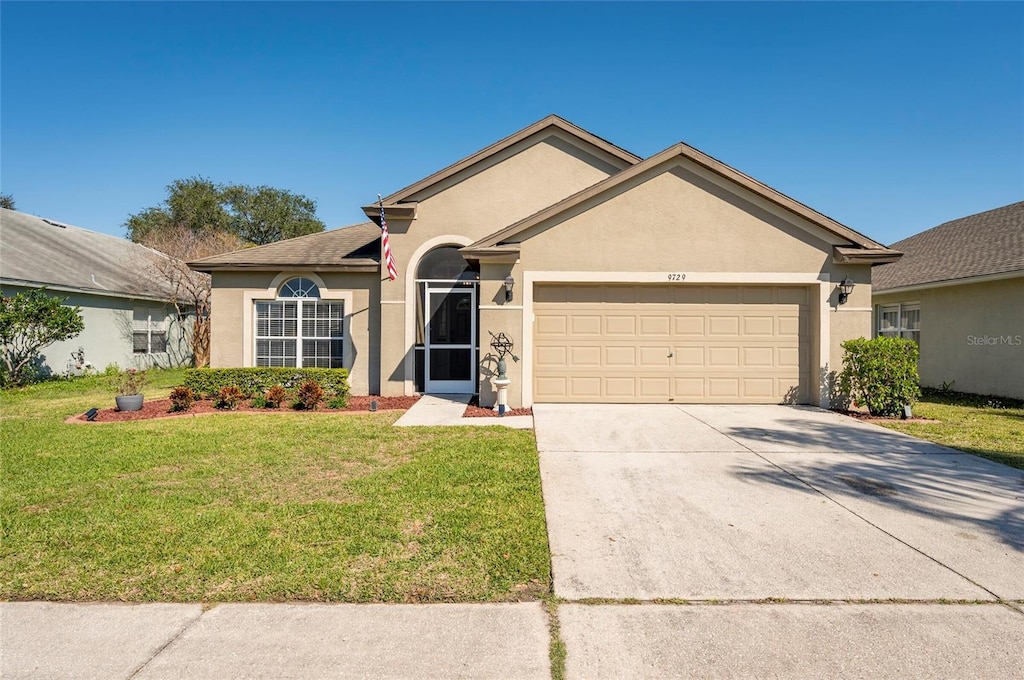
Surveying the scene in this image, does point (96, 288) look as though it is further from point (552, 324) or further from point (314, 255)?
point (552, 324)

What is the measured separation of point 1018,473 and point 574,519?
5725mm

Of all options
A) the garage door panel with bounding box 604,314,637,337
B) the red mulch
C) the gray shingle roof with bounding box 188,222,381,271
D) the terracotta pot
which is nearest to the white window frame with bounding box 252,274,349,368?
the gray shingle roof with bounding box 188,222,381,271

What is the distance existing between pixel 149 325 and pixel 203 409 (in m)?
11.2

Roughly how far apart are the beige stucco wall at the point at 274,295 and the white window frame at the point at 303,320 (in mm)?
107

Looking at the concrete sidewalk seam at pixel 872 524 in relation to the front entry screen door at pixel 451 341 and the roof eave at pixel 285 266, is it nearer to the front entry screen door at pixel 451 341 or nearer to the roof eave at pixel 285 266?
the front entry screen door at pixel 451 341

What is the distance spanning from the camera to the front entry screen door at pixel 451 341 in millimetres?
12961

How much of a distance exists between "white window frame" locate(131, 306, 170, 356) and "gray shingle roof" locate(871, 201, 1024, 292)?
24380mm

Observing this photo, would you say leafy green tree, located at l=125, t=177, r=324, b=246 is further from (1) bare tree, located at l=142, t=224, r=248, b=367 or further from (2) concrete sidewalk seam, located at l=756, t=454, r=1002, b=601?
(2) concrete sidewalk seam, located at l=756, t=454, r=1002, b=601

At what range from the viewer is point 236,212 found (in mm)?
43625

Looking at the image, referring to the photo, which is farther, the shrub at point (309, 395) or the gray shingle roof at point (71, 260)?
the gray shingle roof at point (71, 260)

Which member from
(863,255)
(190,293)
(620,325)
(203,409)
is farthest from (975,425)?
(190,293)

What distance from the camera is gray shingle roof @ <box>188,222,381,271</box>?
42.3 feet

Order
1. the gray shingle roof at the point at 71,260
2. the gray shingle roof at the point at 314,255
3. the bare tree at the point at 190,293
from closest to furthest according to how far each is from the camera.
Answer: the gray shingle roof at the point at 314,255
the gray shingle roof at the point at 71,260
the bare tree at the point at 190,293

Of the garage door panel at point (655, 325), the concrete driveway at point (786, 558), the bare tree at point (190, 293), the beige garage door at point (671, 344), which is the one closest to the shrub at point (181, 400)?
the beige garage door at point (671, 344)
